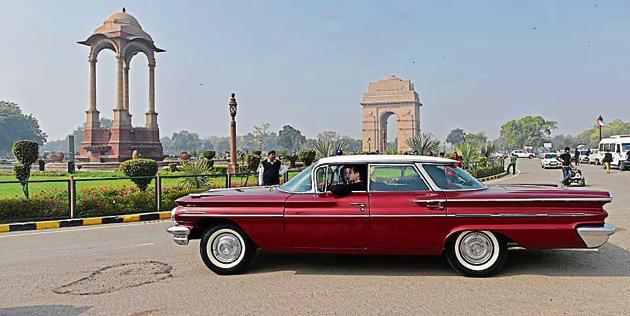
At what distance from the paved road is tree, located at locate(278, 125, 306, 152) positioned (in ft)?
446

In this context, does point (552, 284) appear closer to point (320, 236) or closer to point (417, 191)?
point (417, 191)

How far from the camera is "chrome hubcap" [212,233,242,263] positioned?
247 inches

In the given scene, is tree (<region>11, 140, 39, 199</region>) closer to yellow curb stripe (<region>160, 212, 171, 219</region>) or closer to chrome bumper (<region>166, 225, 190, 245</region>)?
yellow curb stripe (<region>160, 212, 171, 219</region>)

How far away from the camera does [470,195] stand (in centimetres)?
604

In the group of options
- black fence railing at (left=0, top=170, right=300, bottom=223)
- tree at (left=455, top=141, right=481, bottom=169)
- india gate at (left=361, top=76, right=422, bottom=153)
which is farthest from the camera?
india gate at (left=361, top=76, right=422, bottom=153)

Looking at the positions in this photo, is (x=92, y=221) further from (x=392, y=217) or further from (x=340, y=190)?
(x=392, y=217)

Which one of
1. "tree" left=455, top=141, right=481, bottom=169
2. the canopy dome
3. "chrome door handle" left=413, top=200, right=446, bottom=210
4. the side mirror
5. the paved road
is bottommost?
the paved road

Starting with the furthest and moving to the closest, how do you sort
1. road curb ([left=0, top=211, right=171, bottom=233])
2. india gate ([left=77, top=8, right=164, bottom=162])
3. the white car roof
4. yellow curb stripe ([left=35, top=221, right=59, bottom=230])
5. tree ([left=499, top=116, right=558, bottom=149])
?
tree ([left=499, top=116, right=558, bottom=149])
india gate ([left=77, top=8, right=164, bottom=162])
yellow curb stripe ([left=35, top=221, right=59, bottom=230])
road curb ([left=0, top=211, right=171, bottom=233])
the white car roof

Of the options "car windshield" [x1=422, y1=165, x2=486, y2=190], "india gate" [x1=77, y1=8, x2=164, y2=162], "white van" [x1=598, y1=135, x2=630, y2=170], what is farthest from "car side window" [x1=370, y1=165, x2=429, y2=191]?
"india gate" [x1=77, y1=8, x2=164, y2=162]

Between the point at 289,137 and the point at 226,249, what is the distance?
14038 centimetres

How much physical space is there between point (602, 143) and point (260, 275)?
131ft

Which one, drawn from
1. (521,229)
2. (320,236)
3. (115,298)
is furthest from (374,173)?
Answer: (115,298)

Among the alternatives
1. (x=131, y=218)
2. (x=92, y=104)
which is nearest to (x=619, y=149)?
(x=131, y=218)

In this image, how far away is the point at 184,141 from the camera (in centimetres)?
17988
